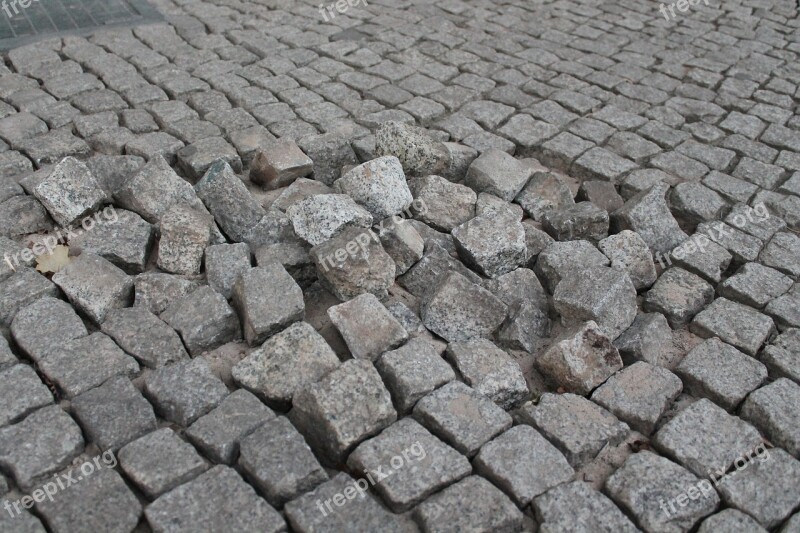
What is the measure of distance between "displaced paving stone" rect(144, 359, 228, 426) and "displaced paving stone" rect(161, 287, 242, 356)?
0.21 meters

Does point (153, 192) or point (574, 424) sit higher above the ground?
point (153, 192)

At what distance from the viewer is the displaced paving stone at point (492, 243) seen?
397 cm

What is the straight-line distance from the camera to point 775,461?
305 cm

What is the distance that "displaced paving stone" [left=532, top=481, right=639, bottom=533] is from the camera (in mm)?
2746

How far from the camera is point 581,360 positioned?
3.41 m

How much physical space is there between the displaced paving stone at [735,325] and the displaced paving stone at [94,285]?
120 inches

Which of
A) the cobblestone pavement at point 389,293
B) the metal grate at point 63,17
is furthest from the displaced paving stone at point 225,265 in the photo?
the metal grate at point 63,17

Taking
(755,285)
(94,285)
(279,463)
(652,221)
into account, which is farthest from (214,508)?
(755,285)

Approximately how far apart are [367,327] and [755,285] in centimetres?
229

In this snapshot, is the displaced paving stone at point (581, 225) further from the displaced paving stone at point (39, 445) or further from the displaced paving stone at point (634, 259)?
the displaced paving stone at point (39, 445)

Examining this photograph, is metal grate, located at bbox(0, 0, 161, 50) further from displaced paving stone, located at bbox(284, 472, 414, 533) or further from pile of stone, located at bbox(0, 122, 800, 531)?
displaced paving stone, located at bbox(284, 472, 414, 533)

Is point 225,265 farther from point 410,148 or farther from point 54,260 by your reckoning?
point 410,148

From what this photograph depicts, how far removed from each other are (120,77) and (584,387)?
4.33 m

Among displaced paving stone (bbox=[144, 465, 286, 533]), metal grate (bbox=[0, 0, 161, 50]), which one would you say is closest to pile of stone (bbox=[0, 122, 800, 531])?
displaced paving stone (bbox=[144, 465, 286, 533])
